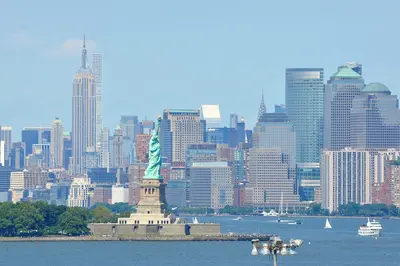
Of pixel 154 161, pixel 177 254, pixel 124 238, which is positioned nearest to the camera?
pixel 177 254

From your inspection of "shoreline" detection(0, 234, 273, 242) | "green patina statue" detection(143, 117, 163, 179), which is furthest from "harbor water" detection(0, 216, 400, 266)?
"green patina statue" detection(143, 117, 163, 179)

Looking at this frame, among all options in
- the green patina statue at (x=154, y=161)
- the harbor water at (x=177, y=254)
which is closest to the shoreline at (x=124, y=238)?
the harbor water at (x=177, y=254)

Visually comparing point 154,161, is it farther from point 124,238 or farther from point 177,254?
point 177,254

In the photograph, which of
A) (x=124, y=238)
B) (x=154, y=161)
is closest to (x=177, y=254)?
(x=124, y=238)

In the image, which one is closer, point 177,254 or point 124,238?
point 177,254

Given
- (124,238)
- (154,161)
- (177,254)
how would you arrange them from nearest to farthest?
(177,254)
(124,238)
(154,161)

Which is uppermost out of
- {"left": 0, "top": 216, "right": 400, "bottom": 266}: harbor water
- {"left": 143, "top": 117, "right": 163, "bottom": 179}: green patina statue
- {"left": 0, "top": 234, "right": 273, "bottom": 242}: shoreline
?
{"left": 143, "top": 117, "right": 163, "bottom": 179}: green patina statue

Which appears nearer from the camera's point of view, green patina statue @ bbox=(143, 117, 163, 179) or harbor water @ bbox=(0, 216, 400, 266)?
harbor water @ bbox=(0, 216, 400, 266)

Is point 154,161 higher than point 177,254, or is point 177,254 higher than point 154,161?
point 154,161

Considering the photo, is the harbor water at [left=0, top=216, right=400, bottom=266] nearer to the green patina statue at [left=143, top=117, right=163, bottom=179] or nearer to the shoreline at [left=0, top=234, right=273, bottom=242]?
the shoreline at [left=0, top=234, right=273, bottom=242]

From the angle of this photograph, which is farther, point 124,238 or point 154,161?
point 154,161

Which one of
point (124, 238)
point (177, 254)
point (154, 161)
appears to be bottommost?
point (177, 254)

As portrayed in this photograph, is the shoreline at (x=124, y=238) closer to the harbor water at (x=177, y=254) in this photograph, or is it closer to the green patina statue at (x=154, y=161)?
the harbor water at (x=177, y=254)

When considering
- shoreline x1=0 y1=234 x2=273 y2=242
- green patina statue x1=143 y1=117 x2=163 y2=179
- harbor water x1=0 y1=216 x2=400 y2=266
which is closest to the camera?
harbor water x1=0 y1=216 x2=400 y2=266
